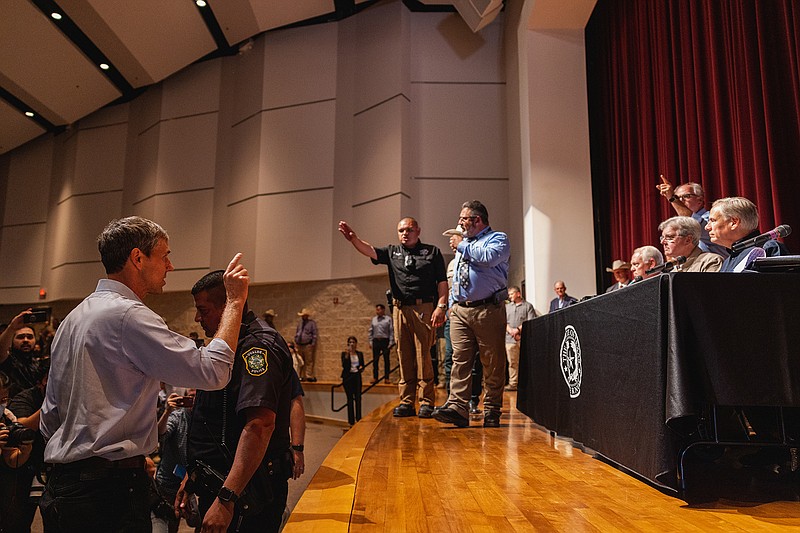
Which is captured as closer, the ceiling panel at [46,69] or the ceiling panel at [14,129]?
the ceiling panel at [46,69]

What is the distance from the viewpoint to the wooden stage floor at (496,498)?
1.66 m

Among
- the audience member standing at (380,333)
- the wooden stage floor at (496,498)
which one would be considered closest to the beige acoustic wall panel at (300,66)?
the audience member standing at (380,333)

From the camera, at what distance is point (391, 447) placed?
297cm

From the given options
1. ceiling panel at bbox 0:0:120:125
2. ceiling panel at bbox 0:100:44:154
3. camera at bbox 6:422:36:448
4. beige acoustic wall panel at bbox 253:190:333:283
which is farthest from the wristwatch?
ceiling panel at bbox 0:100:44:154

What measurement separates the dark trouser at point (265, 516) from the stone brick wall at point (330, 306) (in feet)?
26.8

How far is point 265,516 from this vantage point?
5.94 ft

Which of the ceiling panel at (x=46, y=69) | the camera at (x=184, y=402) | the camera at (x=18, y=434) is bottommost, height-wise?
the camera at (x=18, y=434)

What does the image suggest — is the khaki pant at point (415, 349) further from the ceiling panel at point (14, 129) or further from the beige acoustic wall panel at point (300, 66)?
the ceiling panel at point (14, 129)

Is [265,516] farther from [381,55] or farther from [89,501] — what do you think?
[381,55]

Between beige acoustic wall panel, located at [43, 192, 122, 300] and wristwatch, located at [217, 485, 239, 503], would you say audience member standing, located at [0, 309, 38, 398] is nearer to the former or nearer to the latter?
wristwatch, located at [217, 485, 239, 503]

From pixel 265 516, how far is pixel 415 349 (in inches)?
97.2

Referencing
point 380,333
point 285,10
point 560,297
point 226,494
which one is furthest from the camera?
point 285,10

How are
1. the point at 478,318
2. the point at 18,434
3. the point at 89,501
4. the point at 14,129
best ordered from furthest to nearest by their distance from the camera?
1. the point at 14,129
2. the point at 478,318
3. the point at 18,434
4. the point at 89,501

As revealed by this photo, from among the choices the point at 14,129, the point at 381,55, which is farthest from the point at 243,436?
the point at 14,129
